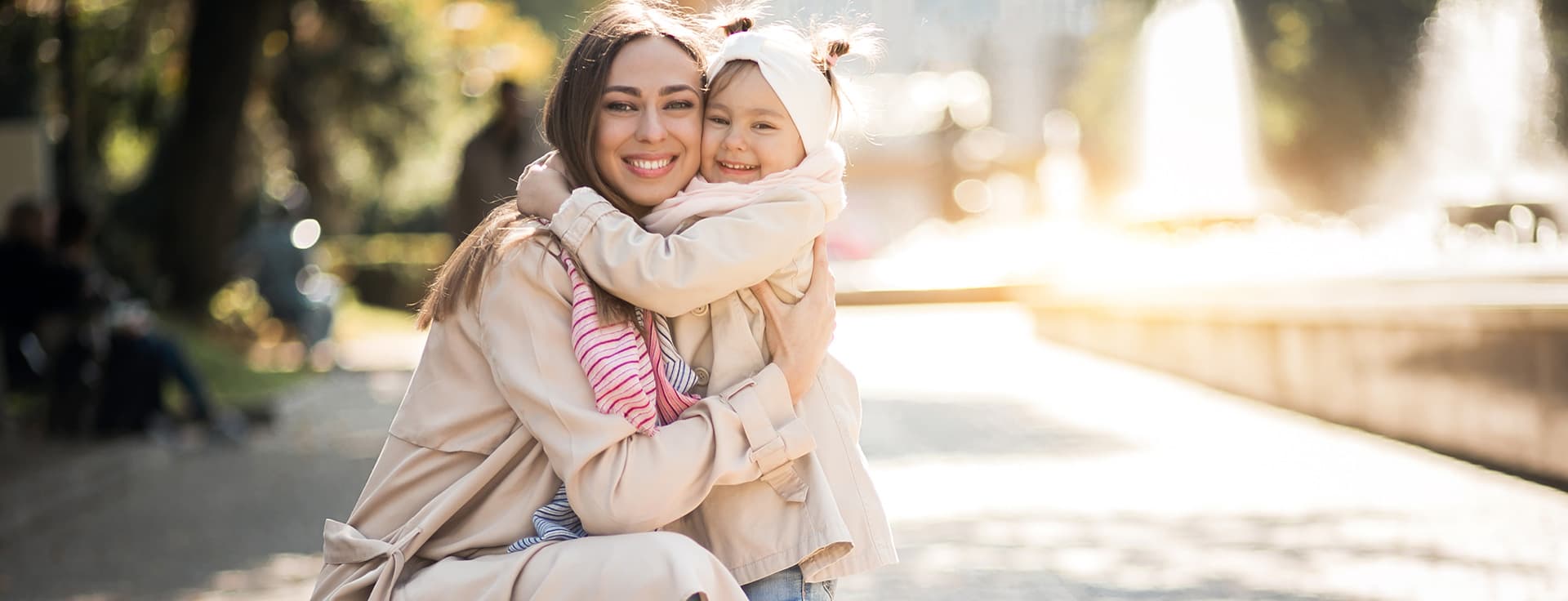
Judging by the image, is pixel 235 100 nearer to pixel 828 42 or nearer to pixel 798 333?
pixel 828 42

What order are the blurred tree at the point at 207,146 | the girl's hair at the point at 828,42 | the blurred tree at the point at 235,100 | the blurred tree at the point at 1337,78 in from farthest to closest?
the blurred tree at the point at 1337,78, the blurred tree at the point at 207,146, the blurred tree at the point at 235,100, the girl's hair at the point at 828,42

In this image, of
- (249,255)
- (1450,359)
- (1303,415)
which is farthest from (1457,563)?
(249,255)

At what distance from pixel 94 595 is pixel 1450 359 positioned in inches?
261

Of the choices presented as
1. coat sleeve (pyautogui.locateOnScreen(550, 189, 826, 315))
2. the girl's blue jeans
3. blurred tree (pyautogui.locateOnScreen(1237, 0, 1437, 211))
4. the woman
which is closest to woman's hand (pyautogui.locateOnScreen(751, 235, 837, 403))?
the woman

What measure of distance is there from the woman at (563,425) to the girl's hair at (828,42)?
13 centimetres

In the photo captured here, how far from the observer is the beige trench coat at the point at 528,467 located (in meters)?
3.00

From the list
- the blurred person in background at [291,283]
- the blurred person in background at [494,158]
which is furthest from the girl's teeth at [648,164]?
the blurred person in background at [291,283]

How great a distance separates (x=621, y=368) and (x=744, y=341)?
1.19ft

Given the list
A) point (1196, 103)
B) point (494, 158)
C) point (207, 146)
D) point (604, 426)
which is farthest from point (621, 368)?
point (1196, 103)

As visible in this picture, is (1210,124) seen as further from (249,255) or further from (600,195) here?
(600,195)

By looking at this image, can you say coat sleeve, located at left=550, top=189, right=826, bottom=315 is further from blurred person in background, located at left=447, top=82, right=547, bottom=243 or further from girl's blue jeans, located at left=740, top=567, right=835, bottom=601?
blurred person in background, located at left=447, top=82, right=547, bottom=243

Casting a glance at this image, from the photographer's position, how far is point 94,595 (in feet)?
23.2

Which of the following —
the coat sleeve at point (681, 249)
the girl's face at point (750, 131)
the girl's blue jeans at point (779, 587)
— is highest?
the girl's face at point (750, 131)

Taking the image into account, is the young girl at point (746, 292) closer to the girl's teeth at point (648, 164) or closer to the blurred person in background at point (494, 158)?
the girl's teeth at point (648, 164)
